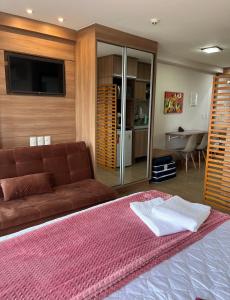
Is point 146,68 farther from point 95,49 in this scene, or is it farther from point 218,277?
point 218,277

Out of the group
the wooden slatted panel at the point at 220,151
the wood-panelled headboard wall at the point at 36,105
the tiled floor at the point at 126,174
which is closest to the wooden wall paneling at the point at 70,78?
the wood-panelled headboard wall at the point at 36,105

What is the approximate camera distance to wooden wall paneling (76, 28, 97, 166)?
3.18 metres

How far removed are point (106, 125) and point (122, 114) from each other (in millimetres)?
324

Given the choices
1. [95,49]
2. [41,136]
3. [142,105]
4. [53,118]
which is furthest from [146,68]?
[41,136]

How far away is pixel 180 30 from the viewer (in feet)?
10.7

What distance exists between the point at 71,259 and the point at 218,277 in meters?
0.71

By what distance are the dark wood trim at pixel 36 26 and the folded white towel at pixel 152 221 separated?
249cm

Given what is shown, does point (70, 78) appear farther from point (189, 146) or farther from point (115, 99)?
point (189, 146)

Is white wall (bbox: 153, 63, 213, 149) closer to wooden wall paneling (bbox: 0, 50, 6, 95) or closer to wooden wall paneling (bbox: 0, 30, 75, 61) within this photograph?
wooden wall paneling (bbox: 0, 30, 75, 61)

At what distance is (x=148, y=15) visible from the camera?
2.76 m

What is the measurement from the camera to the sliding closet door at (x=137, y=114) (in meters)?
3.71

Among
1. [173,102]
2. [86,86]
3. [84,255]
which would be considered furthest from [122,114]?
[84,255]

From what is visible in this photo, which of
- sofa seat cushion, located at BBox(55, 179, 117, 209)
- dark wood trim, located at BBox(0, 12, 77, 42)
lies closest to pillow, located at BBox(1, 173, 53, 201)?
sofa seat cushion, located at BBox(55, 179, 117, 209)

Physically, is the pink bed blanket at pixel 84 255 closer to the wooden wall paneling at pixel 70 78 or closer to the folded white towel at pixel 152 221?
the folded white towel at pixel 152 221
